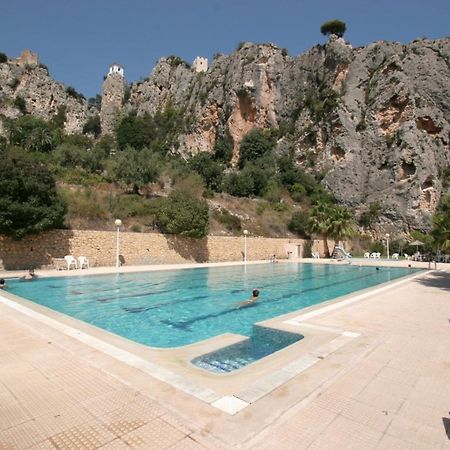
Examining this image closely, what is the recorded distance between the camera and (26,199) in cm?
1388

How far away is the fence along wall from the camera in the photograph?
1451cm

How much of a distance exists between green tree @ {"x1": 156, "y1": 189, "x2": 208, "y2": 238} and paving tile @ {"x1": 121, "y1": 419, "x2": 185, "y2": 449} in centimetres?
1702

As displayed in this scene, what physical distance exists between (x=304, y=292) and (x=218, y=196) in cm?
2167

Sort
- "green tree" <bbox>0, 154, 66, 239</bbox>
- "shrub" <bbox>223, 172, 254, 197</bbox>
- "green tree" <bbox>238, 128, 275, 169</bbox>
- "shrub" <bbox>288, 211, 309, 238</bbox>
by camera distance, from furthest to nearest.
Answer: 1. "green tree" <bbox>238, 128, 275, 169</bbox>
2. "shrub" <bbox>223, 172, 254, 197</bbox>
3. "shrub" <bbox>288, 211, 309, 238</bbox>
4. "green tree" <bbox>0, 154, 66, 239</bbox>

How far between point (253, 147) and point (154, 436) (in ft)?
139

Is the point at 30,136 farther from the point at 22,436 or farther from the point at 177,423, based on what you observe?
the point at 177,423

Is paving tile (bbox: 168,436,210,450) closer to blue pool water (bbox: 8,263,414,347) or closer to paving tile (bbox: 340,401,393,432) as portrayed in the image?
paving tile (bbox: 340,401,393,432)

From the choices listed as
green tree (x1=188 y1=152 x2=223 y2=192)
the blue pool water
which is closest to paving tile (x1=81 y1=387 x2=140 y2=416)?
the blue pool water

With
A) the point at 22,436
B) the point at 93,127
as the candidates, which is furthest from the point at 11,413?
the point at 93,127

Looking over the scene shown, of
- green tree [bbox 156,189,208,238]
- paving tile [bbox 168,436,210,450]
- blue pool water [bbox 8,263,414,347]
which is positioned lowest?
blue pool water [bbox 8,263,414,347]

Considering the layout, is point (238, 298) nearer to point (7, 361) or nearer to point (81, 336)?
point (81, 336)

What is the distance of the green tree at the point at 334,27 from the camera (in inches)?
1706

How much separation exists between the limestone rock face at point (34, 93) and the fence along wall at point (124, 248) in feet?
132

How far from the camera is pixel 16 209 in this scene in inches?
519
